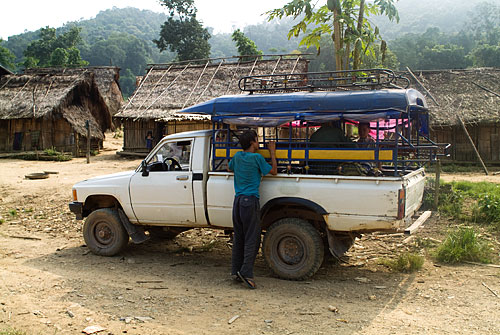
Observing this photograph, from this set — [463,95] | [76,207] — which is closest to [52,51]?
[463,95]

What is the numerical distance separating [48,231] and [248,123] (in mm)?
5245

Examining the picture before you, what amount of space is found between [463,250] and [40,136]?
21.9 meters

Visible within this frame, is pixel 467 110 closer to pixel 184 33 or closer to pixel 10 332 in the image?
pixel 10 332

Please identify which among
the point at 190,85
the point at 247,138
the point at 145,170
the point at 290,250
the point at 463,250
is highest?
the point at 190,85

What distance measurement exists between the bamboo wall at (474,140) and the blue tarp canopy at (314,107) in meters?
14.1

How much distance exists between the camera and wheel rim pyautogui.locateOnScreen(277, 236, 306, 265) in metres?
5.75

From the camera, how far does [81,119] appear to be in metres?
24.1

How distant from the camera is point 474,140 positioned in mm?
19016

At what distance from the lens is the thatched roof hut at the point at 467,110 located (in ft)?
59.1

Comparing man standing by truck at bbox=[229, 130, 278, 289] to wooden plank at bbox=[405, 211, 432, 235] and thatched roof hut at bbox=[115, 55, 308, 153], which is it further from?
thatched roof hut at bbox=[115, 55, 308, 153]

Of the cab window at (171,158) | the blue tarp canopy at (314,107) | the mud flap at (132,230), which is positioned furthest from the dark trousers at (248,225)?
the mud flap at (132,230)

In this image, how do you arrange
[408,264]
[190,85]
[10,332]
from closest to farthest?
[10,332], [408,264], [190,85]

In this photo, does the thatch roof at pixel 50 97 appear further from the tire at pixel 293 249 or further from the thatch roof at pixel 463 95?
the tire at pixel 293 249

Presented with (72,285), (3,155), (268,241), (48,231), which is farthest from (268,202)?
(3,155)
